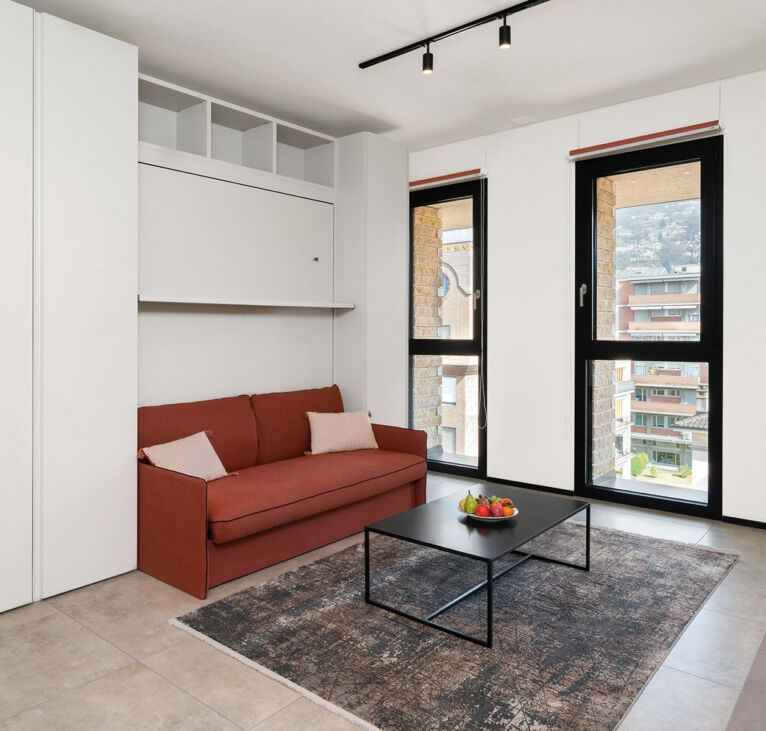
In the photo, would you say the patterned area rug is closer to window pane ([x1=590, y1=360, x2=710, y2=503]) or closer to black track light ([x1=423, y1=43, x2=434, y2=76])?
window pane ([x1=590, y1=360, x2=710, y2=503])

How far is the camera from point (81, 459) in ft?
9.58

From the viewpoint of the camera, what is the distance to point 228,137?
414 cm

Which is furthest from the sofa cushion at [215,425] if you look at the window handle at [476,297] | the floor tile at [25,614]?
the window handle at [476,297]

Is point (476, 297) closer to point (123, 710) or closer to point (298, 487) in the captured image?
point (298, 487)

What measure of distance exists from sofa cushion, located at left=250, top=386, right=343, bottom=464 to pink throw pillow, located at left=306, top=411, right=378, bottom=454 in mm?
77

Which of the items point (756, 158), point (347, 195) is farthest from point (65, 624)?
point (756, 158)

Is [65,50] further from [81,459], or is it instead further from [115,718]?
[115,718]

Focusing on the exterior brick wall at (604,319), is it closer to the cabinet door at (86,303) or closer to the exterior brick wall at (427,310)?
the exterior brick wall at (427,310)

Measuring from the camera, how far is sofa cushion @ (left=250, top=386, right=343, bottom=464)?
12.7ft

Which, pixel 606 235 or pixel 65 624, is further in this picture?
pixel 606 235

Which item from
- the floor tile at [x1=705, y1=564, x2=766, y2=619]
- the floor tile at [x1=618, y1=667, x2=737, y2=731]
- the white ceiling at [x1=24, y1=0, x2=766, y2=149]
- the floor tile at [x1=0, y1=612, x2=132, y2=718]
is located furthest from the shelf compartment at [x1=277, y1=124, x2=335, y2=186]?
the floor tile at [x1=618, y1=667, x2=737, y2=731]

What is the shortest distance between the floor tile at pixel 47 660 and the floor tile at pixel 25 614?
0.04 m

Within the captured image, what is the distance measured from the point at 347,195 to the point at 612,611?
3.25 meters

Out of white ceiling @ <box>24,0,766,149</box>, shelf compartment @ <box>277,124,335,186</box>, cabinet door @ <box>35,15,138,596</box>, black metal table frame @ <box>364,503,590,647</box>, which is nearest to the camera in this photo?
black metal table frame @ <box>364,503,590,647</box>
